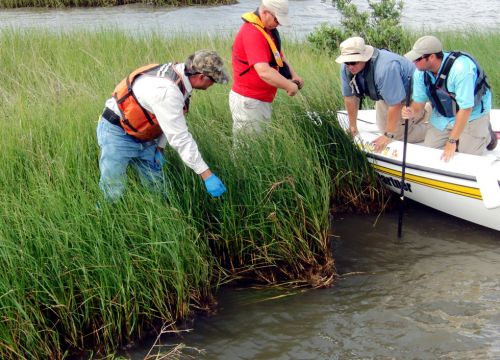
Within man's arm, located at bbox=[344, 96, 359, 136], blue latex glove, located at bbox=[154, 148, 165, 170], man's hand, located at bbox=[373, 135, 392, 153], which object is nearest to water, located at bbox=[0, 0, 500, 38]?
man's arm, located at bbox=[344, 96, 359, 136]

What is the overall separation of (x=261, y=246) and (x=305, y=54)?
199 inches

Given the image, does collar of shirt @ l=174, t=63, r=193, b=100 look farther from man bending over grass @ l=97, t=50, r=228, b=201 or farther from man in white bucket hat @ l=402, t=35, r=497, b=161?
man in white bucket hat @ l=402, t=35, r=497, b=161

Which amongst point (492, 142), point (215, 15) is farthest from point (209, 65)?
point (215, 15)

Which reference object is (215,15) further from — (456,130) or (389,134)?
(456,130)

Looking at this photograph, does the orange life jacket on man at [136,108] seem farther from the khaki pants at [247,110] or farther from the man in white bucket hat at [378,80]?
the man in white bucket hat at [378,80]

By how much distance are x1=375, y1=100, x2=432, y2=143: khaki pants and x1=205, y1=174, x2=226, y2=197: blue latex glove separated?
7.75ft

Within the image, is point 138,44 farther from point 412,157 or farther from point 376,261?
point 376,261

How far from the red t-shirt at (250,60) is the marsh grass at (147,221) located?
0.84ft

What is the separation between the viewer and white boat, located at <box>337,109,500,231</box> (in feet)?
17.6

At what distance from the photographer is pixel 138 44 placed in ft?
31.9

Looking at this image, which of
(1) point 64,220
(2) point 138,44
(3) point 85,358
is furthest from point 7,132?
(2) point 138,44

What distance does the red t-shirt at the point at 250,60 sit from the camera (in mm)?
5293

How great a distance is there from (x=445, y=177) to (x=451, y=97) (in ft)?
2.15

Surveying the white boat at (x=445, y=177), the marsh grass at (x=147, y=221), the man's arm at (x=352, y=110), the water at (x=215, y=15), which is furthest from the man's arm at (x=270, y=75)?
the water at (x=215, y=15)
